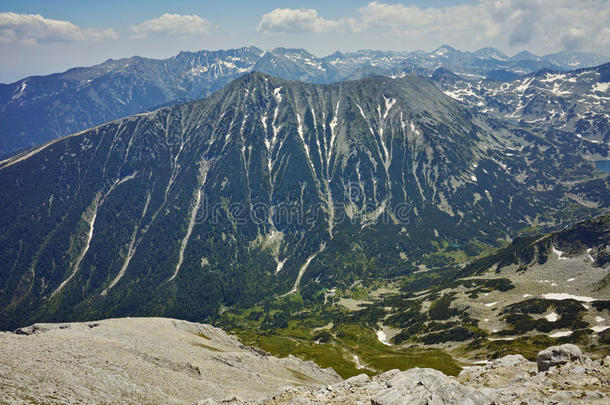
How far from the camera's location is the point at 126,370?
74.8m

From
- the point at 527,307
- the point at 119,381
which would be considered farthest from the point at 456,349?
the point at 119,381

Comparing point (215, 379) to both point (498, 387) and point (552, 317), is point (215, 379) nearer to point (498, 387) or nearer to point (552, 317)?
point (498, 387)

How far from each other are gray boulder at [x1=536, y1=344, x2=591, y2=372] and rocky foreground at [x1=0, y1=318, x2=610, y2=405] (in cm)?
14

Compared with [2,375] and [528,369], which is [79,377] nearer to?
[2,375]

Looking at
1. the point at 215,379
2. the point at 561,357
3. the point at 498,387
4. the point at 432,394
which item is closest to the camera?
the point at 432,394

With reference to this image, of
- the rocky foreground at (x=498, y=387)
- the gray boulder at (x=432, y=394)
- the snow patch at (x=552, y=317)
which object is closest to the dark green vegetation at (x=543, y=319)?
the snow patch at (x=552, y=317)

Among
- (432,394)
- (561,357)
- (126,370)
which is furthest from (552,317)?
(126,370)

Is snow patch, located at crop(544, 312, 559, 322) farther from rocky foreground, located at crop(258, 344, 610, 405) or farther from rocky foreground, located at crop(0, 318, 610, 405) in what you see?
rocky foreground, located at crop(258, 344, 610, 405)

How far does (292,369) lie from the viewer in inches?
4867

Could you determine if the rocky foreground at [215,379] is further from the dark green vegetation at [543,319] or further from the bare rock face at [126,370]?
the dark green vegetation at [543,319]

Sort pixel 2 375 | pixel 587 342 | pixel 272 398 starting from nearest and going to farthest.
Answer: pixel 2 375 < pixel 272 398 < pixel 587 342

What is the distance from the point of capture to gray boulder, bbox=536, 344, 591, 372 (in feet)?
198

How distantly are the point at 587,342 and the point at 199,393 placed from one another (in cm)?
16009

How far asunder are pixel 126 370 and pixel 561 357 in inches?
3176
